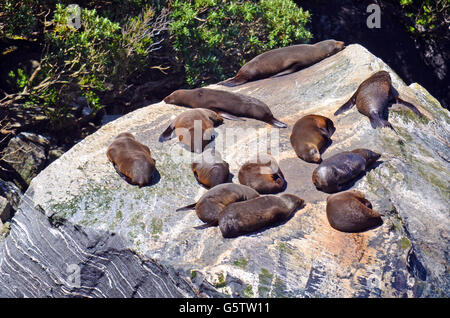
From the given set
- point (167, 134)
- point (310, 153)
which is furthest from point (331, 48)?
point (167, 134)

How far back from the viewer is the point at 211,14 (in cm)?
Result: 776

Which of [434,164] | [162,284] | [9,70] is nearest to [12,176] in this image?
[9,70]

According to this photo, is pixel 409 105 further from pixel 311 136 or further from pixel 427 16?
pixel 427 16

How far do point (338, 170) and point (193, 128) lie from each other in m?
1.67

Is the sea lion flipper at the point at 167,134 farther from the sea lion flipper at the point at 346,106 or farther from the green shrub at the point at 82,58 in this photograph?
the green shrub at the point at 82,58

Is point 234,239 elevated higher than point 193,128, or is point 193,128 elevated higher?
point 193,128

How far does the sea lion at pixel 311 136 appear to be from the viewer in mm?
A: 4848

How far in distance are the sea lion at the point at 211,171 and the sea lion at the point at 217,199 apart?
164mm

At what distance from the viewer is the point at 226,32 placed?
321 inches

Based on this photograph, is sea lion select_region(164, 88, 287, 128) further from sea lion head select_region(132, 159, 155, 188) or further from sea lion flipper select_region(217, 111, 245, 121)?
sea lion head select_region(132, 159, 155, 188)

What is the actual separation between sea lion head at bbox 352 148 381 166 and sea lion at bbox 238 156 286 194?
2.54 ft

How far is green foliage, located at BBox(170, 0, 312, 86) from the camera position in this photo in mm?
7734

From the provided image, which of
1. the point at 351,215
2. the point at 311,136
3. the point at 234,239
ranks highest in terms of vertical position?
the point at 311,136
